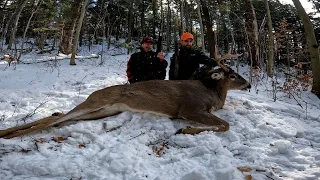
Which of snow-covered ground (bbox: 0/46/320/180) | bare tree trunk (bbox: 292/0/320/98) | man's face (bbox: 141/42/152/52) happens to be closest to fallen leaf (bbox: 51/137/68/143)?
snow-covered ground (bbox: 0/46/320/180)

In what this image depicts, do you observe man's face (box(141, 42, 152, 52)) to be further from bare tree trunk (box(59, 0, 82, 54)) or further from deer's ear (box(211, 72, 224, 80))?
bare tree trunk (box(59, 0, 82, 54))

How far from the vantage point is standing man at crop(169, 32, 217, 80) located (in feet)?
23.8

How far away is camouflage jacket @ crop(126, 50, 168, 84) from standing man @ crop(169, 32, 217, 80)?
16.1 inches

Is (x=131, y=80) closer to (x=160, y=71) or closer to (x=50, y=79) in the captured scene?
(x=160, y=71)

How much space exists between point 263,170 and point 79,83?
21.0 feet

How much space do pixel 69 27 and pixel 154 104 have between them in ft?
48.3

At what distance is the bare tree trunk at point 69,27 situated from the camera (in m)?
17.7

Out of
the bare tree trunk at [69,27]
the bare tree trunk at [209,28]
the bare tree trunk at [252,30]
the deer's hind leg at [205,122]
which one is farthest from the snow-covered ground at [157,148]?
the bare tree trunk at [69,27]

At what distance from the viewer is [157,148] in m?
3.54

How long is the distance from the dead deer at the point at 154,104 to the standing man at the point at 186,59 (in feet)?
5.96

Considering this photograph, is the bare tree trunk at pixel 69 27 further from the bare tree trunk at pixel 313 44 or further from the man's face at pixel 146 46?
the bare tree trunk at pixel 313 44

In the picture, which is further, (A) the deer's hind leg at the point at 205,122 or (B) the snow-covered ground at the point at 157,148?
(A) the deer's hind leg at the point at 205,122

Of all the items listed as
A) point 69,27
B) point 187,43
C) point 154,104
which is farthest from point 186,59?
point 69,27

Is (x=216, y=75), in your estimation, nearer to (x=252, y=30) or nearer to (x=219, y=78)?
(x=219, y=78)
